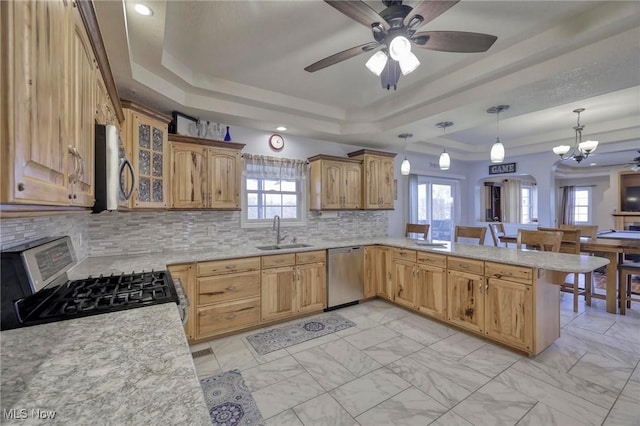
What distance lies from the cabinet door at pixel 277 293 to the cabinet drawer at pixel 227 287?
112mm

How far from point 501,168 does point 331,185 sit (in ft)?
14.7

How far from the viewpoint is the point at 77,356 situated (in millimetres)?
952

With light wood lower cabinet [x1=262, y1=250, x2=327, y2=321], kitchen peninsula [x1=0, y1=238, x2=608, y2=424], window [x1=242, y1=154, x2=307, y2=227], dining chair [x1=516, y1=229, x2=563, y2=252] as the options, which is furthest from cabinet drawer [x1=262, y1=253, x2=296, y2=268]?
dining chair [x1=516, y1=229, x2=563, y2=252]

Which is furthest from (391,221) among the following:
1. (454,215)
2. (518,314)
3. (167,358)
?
(167,358)

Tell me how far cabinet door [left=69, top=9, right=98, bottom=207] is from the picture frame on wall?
182 cm

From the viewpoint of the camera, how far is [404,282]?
3.77 metres

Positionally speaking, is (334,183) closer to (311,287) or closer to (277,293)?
(311,287)

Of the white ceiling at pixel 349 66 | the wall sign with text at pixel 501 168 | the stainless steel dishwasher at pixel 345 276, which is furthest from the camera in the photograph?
the wall sign with text at pixel 501 168

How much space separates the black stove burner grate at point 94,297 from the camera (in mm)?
1271

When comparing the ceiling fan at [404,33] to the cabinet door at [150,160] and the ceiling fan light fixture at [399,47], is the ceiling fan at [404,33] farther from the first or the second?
the cabinet door at [150,160]

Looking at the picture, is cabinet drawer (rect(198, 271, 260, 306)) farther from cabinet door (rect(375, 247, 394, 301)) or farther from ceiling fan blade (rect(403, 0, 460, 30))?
ceiling fan blade (rect(403, 0, 460, 30))

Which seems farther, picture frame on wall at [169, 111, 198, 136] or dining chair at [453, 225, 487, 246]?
dining chair at [453, 225, 487, 246]

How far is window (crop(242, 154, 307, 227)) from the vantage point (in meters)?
3.83

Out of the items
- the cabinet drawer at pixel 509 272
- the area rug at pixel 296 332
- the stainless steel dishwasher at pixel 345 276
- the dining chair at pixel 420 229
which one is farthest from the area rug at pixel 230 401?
the dining chair at pixel 420 229
